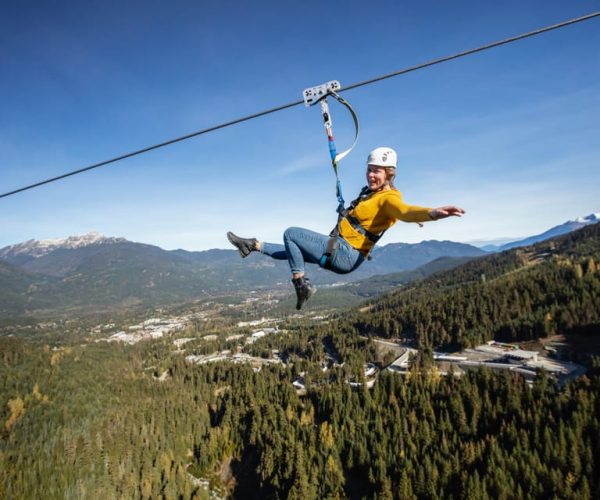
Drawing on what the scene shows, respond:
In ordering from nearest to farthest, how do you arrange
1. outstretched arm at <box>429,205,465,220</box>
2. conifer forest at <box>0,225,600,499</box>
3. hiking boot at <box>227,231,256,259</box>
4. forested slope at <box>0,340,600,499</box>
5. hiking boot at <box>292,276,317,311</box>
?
outstretched arm at <box>429,205,465,220</box> → hiking boot at <box>292,276,317,311</box> → hiking boot at <box>227,231,256,259</box> → forested slope at <box>0,340,600,499</box> → conifer forest at <box>0,225,600,499</box>

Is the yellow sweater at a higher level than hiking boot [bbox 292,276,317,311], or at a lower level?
higher

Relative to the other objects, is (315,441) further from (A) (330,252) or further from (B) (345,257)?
(A) (330,252)

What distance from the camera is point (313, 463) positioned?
58906mm

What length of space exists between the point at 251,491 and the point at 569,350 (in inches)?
3116

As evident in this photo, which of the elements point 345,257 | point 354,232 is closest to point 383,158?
point 354,232

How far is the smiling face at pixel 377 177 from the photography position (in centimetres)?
766

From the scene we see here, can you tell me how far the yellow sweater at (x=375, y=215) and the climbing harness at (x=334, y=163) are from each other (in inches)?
3.6

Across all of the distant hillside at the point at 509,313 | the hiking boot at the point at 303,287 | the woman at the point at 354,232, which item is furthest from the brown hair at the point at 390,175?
the distant hillside at the point at 509,313

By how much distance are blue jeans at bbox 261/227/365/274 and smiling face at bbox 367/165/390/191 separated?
131 centimetres

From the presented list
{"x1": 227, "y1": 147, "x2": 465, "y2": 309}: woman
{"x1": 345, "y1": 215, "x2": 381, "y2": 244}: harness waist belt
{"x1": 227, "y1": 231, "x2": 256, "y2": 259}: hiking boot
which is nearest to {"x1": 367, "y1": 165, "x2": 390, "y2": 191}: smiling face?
{"x1": 227, "y1": 147, "x2": 465, "y2": 309}: woman

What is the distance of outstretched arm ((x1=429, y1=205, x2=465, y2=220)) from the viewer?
222 inches

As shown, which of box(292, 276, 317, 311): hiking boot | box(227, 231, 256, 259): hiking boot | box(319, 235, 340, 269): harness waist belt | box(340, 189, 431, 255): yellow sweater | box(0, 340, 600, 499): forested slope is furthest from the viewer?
box(0, 340, 600, 499): forested slope

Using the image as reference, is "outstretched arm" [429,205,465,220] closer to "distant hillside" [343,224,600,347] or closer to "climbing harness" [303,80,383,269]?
"climbing harness" [303,80,383,269]

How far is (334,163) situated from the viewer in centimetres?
813
